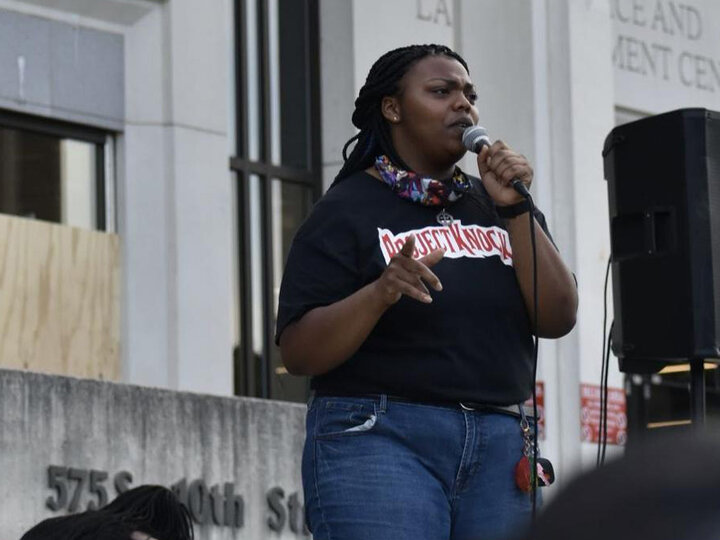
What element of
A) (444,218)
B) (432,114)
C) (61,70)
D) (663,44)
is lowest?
(444,218)

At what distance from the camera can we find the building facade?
28.1ft

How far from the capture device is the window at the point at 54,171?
8.74 meters

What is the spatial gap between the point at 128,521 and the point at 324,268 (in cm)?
102

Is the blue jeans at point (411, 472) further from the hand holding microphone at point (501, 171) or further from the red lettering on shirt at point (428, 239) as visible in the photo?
the hand holding microphone at point (501, 171)

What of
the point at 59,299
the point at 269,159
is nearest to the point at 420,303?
the point at 59,299

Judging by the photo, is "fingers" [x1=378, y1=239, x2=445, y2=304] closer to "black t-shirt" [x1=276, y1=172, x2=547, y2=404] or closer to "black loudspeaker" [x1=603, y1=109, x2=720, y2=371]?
"black t-shirt" [x1=276, y1=172, x2=547, y2=404]

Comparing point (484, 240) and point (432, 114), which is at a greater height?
point (432, 114)

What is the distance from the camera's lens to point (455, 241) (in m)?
3.59

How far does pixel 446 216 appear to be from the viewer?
364 cm

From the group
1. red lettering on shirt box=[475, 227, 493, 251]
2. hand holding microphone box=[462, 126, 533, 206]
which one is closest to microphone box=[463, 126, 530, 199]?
hand holding microphone box=[462, 126, 533, 206]

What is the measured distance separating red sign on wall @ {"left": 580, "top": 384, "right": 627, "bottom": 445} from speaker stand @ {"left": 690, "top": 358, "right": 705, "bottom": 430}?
6.45 m

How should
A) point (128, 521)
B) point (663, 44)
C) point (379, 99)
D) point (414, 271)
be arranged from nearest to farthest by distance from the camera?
point (414, 271) → point (379, 99) → point (128, 521) → point (663, 44)

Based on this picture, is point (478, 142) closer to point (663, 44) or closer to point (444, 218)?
point (444, 218)

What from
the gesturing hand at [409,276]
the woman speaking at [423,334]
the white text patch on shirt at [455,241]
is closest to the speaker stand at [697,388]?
the woman speaking at [423,334]
